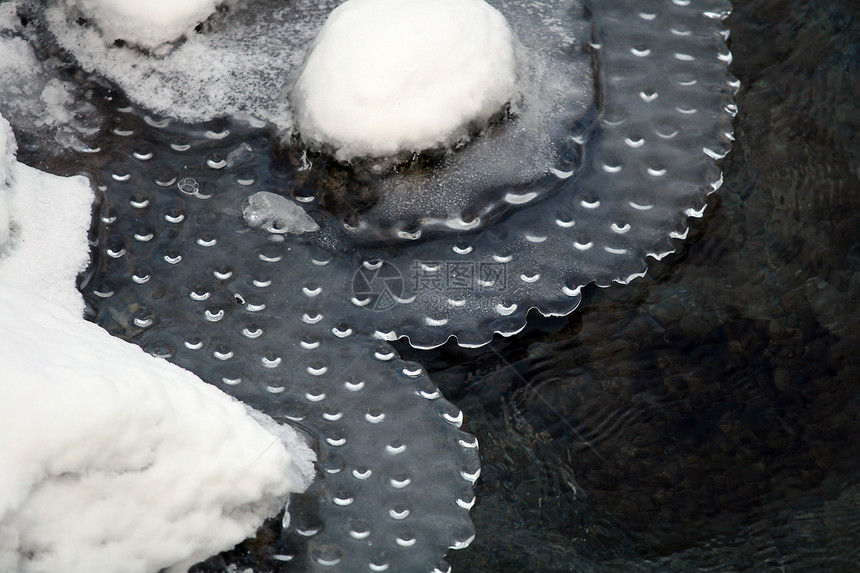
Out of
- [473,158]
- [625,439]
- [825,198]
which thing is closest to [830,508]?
[625,439]

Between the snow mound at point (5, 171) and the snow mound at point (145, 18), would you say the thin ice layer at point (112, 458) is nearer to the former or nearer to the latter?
the snow mound at point (5, 171)

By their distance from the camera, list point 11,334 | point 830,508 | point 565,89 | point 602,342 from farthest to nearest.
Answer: point 565,89 < point 602,342 < point 830,508 < point 11,334

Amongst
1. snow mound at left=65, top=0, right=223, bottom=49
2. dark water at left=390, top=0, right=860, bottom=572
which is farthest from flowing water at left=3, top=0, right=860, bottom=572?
snow mound at left=65, top=0, right=223, bottom=49

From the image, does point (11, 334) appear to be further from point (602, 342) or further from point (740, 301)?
point (740, 301)

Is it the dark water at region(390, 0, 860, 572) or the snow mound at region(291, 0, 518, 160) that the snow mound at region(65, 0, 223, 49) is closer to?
the snow mound at region(291, 0, 518, 160)

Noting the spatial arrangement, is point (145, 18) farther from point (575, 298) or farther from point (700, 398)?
point (700, 398)

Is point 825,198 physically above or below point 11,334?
below
